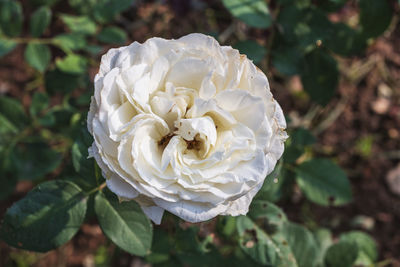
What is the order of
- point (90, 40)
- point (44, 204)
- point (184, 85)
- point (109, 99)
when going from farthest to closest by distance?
point (90, 40)
point (44, 204)
point (184, 85)
point (109, 99)

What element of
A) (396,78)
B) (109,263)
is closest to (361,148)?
(396,78)

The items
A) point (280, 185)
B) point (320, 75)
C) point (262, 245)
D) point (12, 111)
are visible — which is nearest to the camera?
point (262, 245)

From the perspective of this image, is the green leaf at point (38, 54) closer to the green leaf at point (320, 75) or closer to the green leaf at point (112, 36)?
the green leaf at point (112, 36)

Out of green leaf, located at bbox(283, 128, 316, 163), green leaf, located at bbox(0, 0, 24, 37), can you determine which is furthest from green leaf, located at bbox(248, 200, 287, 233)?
green leaf, located at bbox(0, 0, 24, 37)

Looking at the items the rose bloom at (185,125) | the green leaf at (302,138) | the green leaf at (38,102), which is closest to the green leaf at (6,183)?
the green leaf at (38,102)

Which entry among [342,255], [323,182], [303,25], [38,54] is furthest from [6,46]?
[342,255]

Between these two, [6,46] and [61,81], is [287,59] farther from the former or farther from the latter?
[6,46]

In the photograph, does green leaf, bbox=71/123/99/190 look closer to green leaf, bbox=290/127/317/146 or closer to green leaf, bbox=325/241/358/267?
green leaf, bbox=290/127/317/146

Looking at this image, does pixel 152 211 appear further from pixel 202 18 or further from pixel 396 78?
pixel 396 78
